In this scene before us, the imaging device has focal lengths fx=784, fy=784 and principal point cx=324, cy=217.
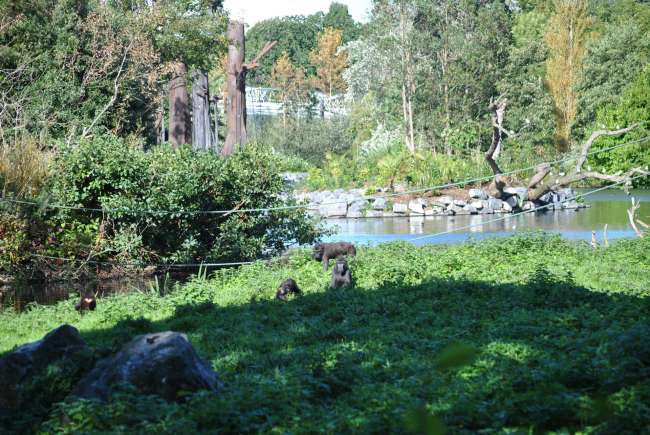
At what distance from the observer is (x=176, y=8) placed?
62.8ft

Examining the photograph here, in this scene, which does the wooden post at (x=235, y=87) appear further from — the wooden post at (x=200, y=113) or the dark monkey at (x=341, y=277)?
the dark monkey at (x=341, y=277)

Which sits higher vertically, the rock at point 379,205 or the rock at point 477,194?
the rock at point 477,194

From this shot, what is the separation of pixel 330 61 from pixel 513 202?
31.6 metres

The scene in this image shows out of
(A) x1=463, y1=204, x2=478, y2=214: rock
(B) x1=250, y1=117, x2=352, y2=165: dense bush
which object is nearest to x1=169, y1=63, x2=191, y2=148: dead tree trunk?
(A) x1=463, y1=204, x2=478, y2=214: rock

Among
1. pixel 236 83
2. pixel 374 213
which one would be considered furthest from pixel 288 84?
pixel 236 83

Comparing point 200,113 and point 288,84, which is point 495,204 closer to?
point 200,113

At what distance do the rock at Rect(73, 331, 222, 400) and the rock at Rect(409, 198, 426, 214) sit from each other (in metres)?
19.3

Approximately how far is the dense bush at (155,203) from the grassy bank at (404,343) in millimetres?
1824

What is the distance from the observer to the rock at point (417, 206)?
2342 cm

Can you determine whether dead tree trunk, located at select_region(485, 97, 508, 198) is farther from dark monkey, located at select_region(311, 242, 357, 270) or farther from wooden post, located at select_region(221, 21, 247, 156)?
dark monkey, located at select_region(311, 242, 357, 270)

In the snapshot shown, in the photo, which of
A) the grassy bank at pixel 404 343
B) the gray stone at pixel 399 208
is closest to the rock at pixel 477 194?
the gray stone at pixel 399 208

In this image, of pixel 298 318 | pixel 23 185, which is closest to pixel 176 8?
pixel 23 185

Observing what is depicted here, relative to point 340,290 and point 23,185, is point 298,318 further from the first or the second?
point 23,185

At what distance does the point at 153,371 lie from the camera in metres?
4.29
